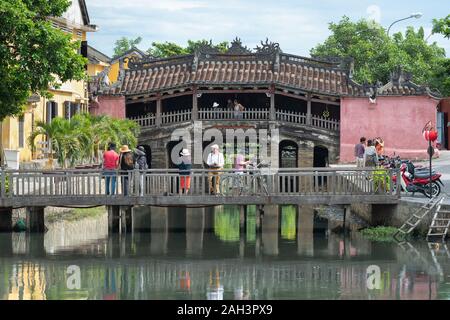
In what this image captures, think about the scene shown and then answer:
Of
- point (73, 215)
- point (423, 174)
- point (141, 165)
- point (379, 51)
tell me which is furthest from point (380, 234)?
point (379, 51)

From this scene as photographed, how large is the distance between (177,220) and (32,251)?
9.55 m

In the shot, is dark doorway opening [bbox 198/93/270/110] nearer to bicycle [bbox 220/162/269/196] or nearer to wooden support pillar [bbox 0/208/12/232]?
bicycle [bbox 220/162/269/196]

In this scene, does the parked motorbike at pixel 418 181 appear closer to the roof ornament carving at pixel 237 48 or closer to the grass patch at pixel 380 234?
the grass patch at pixel 380 234

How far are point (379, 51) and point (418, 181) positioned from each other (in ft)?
130

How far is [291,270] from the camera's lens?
23219 mm

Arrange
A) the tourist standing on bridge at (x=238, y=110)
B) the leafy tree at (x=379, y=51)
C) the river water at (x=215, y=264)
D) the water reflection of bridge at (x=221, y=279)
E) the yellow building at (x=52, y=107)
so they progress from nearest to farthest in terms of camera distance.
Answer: the water reflection of bridge at (x=221, y=279), the river water at (x=215, y=264), the yellow building at (x=52, y=107), the tourist standing on bridge at (x=238, y=110), the leafy tree at (x=379, y=51)

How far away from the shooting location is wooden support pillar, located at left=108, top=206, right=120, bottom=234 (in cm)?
2945

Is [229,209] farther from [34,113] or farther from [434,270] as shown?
[434,270]

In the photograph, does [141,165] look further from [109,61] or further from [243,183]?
[109,61]

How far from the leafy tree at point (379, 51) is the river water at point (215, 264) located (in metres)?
34.9

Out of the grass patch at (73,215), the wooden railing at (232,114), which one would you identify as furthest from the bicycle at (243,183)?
the wooden railing at (232,114)

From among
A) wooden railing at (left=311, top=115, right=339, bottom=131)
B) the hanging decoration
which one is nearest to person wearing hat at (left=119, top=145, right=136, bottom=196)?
wooden railing at (left=311, top=115, right=339, bottom=131)

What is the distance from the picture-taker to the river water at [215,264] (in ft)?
66.2

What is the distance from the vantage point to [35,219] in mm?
28641
